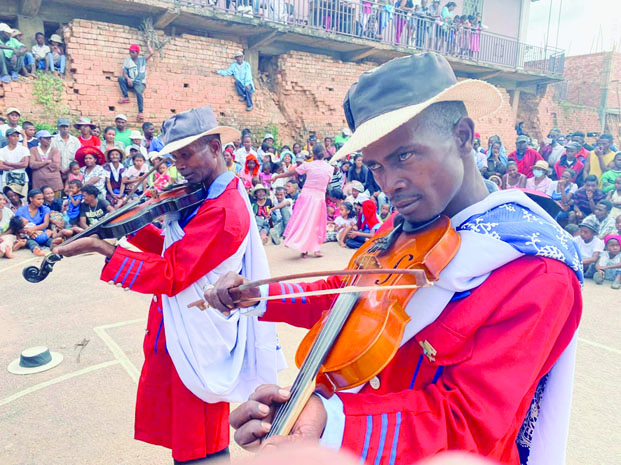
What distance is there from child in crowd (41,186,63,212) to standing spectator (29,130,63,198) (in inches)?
11.5

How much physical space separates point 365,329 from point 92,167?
27.9 feet

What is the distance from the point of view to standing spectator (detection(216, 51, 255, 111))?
42.8 ft

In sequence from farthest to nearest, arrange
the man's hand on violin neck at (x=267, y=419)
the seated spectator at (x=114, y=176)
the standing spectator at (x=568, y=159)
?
the standing spectator at (x=568, y=159)
the seated spectator at (x=114, y=176)
the man's hand on violin neck at (x=267, y=419)

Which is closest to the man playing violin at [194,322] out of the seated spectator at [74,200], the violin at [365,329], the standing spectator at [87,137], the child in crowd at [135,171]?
the violin at [365,329]


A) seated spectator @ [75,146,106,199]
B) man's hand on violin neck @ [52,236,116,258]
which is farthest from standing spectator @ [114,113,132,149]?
man's hand on violin neck @ [52,236,116,258]

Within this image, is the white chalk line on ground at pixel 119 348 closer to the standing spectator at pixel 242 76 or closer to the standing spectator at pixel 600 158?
the standing spectator at pixel 600 158

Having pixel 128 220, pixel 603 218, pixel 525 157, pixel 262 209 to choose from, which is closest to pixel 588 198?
pixel 603 218

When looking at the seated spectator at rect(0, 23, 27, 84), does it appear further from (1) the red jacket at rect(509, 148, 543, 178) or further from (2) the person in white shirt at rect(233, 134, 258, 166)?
(1) the red jacket at rect(509, 148, 543, 178)

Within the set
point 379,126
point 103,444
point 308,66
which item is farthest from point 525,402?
point 308,66

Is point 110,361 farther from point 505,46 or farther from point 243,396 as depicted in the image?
point 505,46

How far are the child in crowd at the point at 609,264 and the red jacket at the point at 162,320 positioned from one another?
252 inches

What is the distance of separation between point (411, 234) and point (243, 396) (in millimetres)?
1442

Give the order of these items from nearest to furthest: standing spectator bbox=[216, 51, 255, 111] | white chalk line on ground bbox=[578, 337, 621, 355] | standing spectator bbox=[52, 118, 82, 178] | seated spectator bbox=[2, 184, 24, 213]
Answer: white chalk line on ground bbox=[578, 337, 621, 355], seated spectator bbox=[2, 184, 24, 213], standing spectator bbox=[52, 118, 82, 178], standing spectator bbox=[216, 51, 255, 111]

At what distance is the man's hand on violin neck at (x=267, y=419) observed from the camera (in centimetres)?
91
